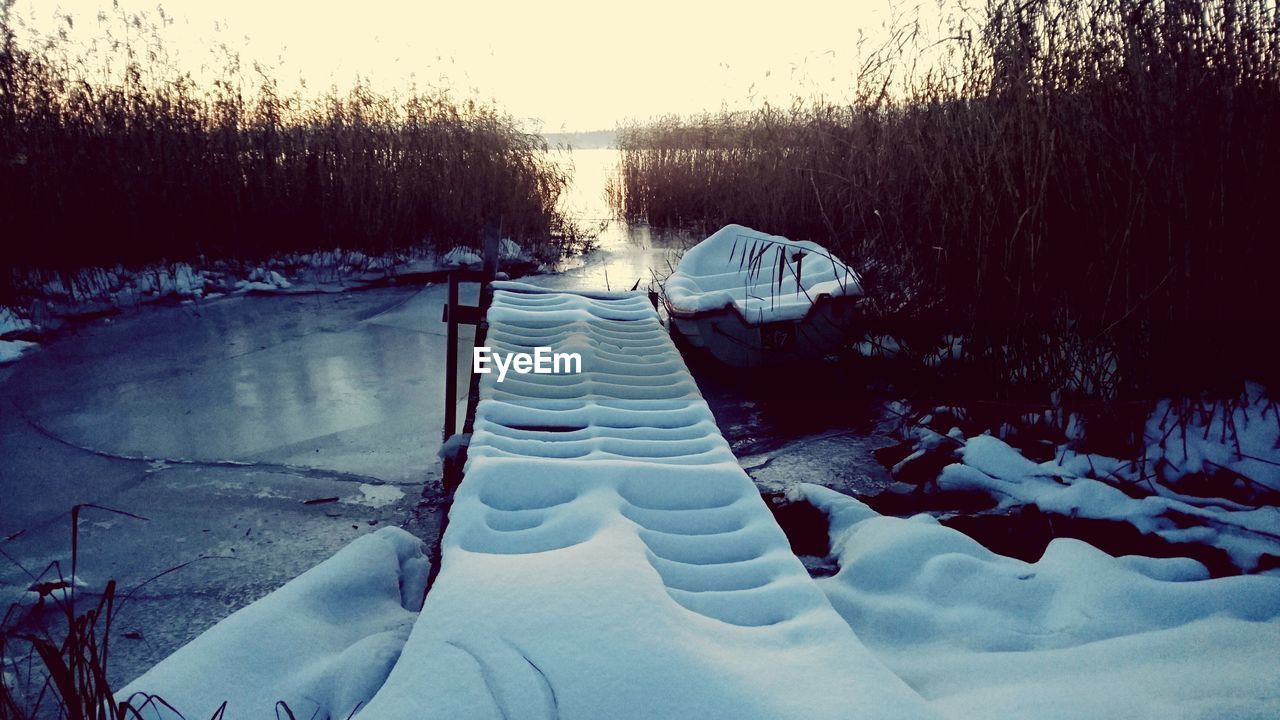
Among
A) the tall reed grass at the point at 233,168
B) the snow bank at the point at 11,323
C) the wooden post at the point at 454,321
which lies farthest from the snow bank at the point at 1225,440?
the snow bank at the point at 11,323

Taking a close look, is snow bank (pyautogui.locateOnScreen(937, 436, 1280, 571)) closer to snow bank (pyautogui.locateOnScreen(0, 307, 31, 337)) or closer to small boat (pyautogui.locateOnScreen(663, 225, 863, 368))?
small boat (pyautogui.locateOnScreen(663, 225, 863, 368))

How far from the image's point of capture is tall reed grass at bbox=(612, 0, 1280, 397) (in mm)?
2113

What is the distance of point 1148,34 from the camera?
228cm

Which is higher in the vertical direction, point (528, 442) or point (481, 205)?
point (481, 205)

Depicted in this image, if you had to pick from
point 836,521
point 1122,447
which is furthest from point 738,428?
point 1122,447

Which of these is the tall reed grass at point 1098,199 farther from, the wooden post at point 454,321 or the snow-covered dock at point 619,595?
the wooden post at point 454,321

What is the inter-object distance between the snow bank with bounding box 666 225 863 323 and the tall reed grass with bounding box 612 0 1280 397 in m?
0.35

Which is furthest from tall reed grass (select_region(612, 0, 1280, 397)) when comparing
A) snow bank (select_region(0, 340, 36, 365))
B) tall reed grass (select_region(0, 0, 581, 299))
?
snow bank (select_region(0, 340, 36, 365))

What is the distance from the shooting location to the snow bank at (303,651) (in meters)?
1.26

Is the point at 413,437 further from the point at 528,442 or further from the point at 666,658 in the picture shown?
the point at 666,658

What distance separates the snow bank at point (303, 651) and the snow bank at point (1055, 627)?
0.93 metres

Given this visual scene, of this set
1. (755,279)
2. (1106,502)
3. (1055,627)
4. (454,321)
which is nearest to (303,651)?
(1055,627)

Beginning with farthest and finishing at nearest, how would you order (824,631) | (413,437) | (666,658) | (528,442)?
(413,437) < (528,442) < (824,631) < (666,658)

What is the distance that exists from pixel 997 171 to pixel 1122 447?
965 mm
